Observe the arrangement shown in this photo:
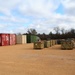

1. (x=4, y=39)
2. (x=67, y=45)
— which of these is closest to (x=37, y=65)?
(x=67, y=45)

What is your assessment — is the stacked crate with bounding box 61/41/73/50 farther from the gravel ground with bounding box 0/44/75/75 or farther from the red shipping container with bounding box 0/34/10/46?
the red shipping container with bounding box 0/34/10/46

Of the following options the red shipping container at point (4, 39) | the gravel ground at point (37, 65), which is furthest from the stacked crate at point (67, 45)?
the red shipping container at point (4, 39)

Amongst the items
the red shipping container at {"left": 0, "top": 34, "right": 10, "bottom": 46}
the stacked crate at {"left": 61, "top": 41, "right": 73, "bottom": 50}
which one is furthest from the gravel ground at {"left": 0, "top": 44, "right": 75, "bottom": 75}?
the red shipping container at {"left": 0, "top": 34, "right": 10, "bottom": 46}

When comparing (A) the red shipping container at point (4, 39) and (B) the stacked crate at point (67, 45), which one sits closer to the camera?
(B) the stacked crate at point (67, 45)

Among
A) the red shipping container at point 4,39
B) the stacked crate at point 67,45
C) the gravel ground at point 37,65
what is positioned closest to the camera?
the gravel ground at point 37,65

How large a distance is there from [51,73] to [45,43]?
82.5 feet

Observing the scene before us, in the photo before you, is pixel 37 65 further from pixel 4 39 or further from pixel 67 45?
pixel 4 39

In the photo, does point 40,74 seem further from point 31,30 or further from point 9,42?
point 31,30

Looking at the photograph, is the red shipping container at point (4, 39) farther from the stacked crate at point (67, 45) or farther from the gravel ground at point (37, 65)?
the gravel ground at point (37, 65)

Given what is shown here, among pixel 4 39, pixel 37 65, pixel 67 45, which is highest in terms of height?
pixel 4 39

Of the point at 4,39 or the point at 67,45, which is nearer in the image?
the point at 67,45

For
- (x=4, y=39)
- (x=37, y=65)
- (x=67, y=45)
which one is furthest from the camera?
(x=4, y=39)

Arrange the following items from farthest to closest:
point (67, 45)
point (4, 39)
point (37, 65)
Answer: point (4, 39) → point (67, 45) → point (37, 65)

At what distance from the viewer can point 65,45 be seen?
29750 millimetres
